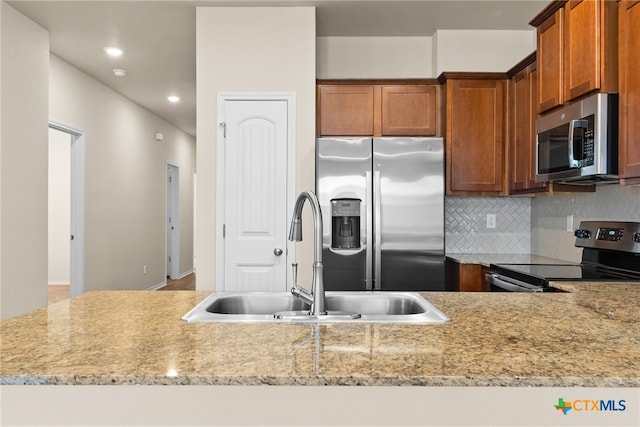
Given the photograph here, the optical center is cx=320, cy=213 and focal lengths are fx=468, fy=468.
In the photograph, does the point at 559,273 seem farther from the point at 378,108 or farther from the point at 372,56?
the point at 372,56

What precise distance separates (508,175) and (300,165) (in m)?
1.63

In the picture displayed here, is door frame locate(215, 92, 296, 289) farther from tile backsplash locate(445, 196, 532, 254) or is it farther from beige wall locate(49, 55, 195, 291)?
beige wall locate(49, 55, 195, 291)

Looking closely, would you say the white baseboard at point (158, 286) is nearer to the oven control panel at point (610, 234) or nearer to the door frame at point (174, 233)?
the door frame at point (174, 233)

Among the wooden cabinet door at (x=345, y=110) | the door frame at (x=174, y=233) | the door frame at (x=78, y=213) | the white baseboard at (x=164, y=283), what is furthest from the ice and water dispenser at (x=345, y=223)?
the door frame at (x=174, y=233)

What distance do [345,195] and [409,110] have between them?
98cm

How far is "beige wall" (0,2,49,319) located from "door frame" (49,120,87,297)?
115 cm

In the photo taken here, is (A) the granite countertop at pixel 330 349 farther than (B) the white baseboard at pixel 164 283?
No

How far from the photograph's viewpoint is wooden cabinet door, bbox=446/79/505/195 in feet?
12.1

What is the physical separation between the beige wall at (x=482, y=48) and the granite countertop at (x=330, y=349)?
3007 mm

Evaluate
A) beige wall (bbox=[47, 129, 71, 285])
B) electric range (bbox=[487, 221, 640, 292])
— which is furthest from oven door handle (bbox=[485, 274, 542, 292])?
beige wall (bbox=[47, 129, 71, 285])

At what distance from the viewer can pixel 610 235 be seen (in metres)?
2.80

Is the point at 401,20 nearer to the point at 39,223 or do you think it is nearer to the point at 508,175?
the point at 508,175

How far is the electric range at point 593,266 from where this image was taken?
2.47m

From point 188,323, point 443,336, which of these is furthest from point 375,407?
point 188,323
